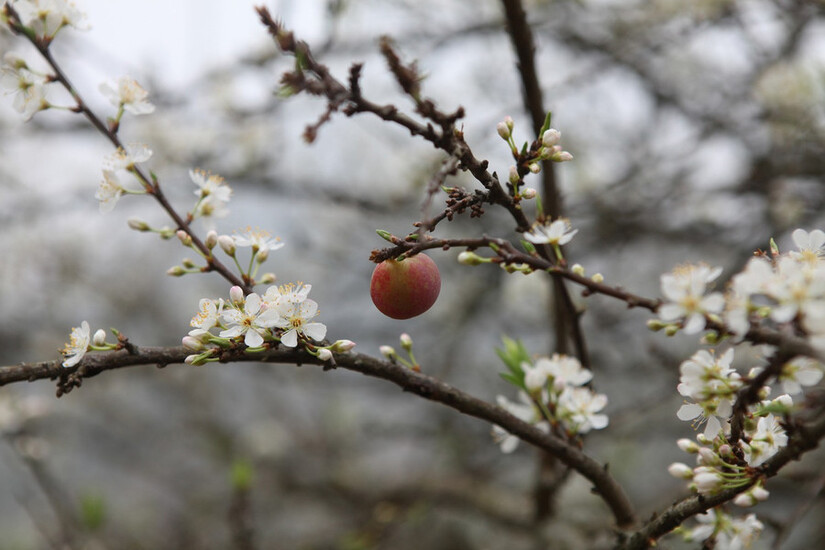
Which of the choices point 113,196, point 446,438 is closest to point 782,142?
point 446,438

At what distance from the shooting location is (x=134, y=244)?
25.7 feet

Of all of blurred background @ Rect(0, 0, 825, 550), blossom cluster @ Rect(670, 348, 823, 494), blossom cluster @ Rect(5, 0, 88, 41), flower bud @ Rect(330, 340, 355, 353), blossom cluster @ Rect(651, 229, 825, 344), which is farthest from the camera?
blurred background @ Rect(0, 0, 825, 550)

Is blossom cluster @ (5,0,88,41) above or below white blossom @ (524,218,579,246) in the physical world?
above

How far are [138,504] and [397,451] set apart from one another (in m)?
3.01

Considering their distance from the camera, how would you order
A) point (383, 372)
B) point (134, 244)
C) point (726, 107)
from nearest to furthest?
point (383, 372) → point (726, 107) → point (134, 244)

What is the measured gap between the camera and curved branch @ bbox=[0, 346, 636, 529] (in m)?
1.19

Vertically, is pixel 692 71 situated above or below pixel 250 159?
above

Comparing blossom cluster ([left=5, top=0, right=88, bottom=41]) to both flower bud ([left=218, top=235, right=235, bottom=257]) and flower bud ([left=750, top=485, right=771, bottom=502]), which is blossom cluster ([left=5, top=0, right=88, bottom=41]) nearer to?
flower bud ([left=218, top=235, right=235, bottom=257])

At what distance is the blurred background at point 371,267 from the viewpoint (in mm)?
3652

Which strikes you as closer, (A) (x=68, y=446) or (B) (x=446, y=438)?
(B) (x=446, y=438)

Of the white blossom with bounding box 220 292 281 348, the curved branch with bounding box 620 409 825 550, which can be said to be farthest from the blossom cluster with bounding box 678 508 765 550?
the white blossom with bounding box 220 292 281 348

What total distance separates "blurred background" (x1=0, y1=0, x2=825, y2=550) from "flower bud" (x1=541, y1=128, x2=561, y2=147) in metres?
1.34

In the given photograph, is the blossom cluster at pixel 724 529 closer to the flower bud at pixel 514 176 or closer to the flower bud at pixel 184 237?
the flower bud at pixel 514 176

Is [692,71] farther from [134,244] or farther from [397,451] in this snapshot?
[134,244]
